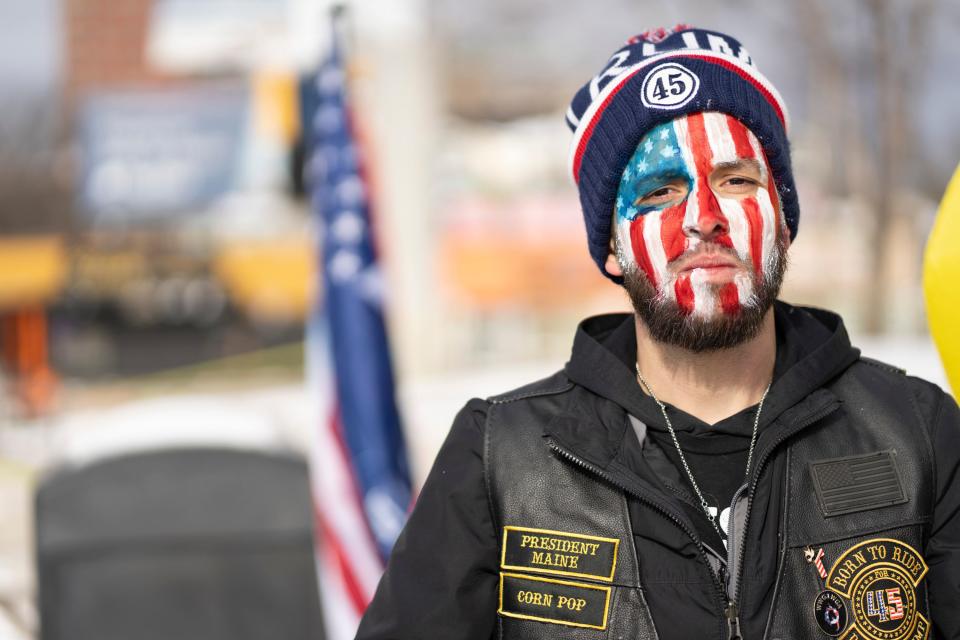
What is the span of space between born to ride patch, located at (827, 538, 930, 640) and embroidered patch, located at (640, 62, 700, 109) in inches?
28.4

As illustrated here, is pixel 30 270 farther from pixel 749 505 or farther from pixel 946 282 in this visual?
pixel 749 505

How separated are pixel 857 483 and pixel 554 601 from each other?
18.5 inches

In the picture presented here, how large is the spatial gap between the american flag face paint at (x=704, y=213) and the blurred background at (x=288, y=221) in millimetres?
612

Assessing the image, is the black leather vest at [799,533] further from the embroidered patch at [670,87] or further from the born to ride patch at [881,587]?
the embroidered patch at [670,87]

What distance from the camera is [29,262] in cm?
1952

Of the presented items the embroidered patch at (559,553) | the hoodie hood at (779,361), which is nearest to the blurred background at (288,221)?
the hoodie hood at (779,361)

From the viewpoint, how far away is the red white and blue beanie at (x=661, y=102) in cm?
200

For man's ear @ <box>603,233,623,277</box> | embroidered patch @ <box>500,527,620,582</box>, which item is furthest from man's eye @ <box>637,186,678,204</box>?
embroidered patch @ <box>500,527,620,582</box>

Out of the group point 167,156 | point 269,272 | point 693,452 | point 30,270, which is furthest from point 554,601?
point 30,270

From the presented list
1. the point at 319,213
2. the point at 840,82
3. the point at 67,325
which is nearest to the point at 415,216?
Answer: the point at 840,82

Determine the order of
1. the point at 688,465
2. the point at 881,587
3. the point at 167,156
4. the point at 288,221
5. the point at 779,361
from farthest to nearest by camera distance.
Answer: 1. the point at 288,221
2. the point at 167,156
3. the point at 779,361
4. the point at 688,465
5. the point at 881,587

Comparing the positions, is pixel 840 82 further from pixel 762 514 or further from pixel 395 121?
pixel 762 514

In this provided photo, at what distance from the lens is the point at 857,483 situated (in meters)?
1.86

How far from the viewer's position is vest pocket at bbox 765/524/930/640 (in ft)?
5.87
